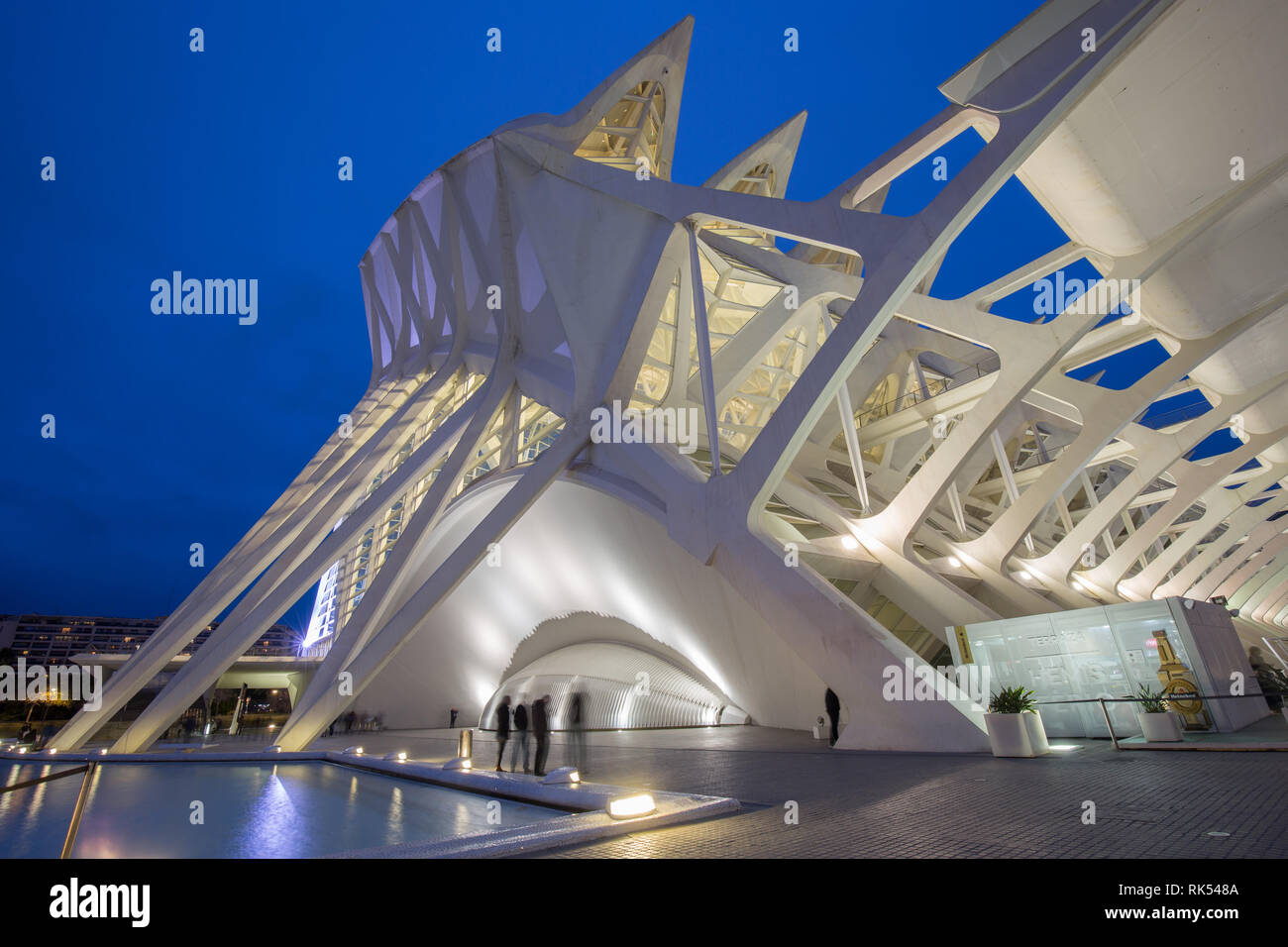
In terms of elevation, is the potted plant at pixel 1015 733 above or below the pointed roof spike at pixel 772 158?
below

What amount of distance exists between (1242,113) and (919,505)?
6.91 meters

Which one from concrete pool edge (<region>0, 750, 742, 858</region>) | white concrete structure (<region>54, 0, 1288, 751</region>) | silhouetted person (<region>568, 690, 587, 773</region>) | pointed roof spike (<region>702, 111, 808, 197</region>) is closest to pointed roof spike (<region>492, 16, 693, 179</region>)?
white concrete structure (<region>54, 0, 1288, 751</region>)

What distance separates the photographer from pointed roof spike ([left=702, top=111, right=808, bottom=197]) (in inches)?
789

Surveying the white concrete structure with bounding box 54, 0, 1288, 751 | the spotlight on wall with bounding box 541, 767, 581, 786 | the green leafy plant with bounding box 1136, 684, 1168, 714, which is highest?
the white concrete structure with bounding box 54, 0, 1288, 751

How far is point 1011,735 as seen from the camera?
7.08 metres

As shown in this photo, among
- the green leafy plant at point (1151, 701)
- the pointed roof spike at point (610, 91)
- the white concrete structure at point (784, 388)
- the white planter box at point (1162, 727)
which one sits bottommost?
the white planter box at point (1162, 727)

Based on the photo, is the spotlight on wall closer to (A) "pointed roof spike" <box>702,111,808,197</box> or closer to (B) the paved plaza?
(B) the paved plaza

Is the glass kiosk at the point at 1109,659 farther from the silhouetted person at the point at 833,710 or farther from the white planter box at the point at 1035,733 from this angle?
the white planter box at the point at 1035,733

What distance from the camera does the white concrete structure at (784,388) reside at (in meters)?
7.88

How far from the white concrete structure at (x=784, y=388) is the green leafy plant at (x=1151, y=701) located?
8.45ft

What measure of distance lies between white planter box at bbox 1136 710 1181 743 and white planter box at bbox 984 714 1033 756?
2143 millimetres

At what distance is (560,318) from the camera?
14.7 m

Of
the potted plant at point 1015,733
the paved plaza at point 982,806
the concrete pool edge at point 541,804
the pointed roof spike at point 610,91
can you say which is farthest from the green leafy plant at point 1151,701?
the pointed roof spike at point 610,91
